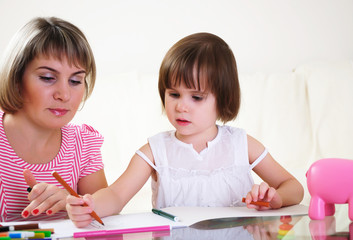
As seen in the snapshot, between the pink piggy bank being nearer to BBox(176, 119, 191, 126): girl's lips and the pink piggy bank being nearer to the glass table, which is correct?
the glass table

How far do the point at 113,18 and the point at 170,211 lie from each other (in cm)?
165

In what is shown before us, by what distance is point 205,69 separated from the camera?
3.81 ft

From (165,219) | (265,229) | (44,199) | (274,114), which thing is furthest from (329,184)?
(274,114)

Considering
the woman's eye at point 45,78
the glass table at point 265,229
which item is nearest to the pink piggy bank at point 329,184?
the glass table at point 265,229

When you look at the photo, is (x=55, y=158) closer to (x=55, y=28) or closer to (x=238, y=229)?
(x=55, y=28)

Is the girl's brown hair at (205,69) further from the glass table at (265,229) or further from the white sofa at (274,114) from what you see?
the white sofa at (274,114)

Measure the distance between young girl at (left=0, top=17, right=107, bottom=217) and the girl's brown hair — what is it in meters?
0.19

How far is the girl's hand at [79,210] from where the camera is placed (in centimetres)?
89

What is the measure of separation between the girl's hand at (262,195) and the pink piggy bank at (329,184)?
0.37ft

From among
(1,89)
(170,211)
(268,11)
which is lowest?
(170,211)

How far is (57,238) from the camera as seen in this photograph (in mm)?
819

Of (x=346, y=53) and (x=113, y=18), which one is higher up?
(x=113, y=18)

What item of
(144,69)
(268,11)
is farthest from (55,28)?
(268,11)

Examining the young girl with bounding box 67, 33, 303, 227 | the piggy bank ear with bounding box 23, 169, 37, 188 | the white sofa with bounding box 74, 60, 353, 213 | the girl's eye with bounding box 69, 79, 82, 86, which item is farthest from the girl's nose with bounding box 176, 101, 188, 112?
the white sofa with bounding box 74, 60, 353, 213
